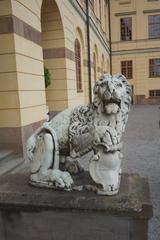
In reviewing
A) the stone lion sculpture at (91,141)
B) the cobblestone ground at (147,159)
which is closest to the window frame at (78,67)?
the cobblestone ground at (147,159)

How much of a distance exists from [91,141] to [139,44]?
2482 cm

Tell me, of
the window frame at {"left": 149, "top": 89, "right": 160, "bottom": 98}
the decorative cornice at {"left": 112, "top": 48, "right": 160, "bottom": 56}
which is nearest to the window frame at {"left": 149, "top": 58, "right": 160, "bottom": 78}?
the decorative cornice at {"left": 112, "top": 48, "right": 160, "bottom": 56}

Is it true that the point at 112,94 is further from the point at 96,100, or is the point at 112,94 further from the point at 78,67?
the point at 78,67

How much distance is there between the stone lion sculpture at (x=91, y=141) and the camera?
2.29 m

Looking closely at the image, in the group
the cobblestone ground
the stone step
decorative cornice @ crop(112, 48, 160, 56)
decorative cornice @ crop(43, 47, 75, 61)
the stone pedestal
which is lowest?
the cobblestone ground

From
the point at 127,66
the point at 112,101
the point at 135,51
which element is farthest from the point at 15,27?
the point at 135,51

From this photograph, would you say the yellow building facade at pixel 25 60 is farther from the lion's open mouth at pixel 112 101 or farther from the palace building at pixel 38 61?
the lion's open mouth at pixel 112 101

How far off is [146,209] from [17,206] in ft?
3.38

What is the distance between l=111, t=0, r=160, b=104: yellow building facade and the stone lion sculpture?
23.5m

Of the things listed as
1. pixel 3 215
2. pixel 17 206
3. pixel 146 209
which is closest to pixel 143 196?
pixel 146 209

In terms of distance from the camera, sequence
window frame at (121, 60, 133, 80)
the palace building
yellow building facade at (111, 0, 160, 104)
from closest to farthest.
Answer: the palace building
yellow building facade at (111, 0, 160, 104)
window frame at (121, 60, 133, 80)

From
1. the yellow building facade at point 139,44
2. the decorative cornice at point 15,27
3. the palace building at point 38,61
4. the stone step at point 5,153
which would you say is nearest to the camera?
the stone step at point 5,153

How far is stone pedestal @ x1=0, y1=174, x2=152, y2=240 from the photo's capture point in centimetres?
224

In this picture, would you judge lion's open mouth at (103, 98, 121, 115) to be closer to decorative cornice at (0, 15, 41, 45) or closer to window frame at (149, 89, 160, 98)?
decorative cornice at (0, 15, 41, 45)
